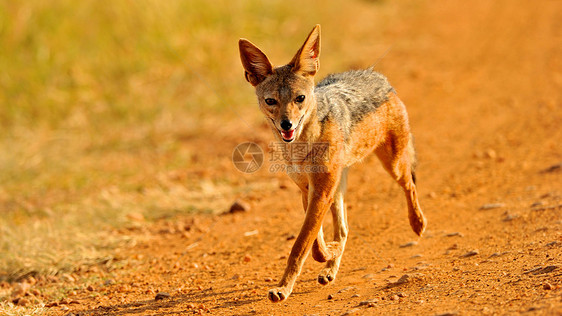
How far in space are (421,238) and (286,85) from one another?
82.3 inches

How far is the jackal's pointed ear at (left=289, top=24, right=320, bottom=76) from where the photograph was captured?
5.35 meters

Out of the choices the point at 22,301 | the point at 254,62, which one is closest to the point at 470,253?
the point at 254,62

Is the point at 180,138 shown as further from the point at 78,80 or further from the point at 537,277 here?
the point at 537,277

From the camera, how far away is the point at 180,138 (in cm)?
1035

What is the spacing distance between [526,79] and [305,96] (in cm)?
711

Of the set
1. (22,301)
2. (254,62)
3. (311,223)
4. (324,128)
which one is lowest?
(22,301)

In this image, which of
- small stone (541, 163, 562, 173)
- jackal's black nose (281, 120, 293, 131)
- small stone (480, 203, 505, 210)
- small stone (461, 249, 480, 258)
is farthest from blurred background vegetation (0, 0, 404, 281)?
small stone (541, 163, 562, 173)

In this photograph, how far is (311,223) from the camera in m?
5.23

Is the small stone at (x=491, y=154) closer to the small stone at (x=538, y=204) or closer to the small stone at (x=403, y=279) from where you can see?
the small stone at (x=538, y=204)

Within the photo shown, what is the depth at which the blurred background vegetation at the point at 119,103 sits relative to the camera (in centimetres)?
809

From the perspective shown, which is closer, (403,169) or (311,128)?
(311,128)

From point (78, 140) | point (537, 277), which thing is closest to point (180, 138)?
point (78, 140)

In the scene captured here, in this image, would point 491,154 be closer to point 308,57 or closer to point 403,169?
point 403,169

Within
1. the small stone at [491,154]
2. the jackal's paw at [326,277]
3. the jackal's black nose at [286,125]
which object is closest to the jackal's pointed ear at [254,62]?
the jackal's black nose at [286,125]
